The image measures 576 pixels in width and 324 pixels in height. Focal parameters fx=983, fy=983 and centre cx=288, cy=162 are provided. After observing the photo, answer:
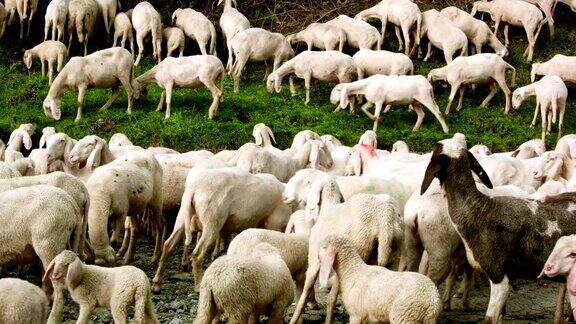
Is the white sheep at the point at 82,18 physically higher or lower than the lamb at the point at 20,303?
lower

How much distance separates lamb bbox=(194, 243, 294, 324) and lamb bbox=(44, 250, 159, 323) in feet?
2.15

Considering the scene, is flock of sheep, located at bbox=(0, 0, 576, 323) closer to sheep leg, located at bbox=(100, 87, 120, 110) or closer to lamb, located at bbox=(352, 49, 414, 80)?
sheep leg, located at bbox=(100, 87, 120, 110)

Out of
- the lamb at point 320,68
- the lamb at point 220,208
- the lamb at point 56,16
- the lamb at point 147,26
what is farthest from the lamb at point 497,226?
the lamb at point 56,16

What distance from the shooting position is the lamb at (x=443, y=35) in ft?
76.5

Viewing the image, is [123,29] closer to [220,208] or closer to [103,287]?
[220,208]

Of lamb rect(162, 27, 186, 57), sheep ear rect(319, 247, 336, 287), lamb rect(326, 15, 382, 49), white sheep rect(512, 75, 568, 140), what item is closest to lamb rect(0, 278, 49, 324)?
sheep ear rect(319, 247, 336, 287)

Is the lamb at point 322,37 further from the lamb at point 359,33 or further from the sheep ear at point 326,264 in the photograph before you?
the sheep ear at point 326,264

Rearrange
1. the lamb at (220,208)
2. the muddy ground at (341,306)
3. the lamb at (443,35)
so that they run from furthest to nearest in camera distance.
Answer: the lamb at (443,35)
the lamb at (220,208)
the muddy ground at (341,306)

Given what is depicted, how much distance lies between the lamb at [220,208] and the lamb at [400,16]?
12.9 metres

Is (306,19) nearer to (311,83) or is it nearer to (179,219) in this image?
(311,83)

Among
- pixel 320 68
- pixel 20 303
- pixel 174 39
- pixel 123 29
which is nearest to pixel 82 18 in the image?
pixel 123 29

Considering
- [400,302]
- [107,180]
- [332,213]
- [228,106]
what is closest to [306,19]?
[228,106]

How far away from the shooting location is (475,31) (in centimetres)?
2433

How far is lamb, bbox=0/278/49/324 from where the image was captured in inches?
297
